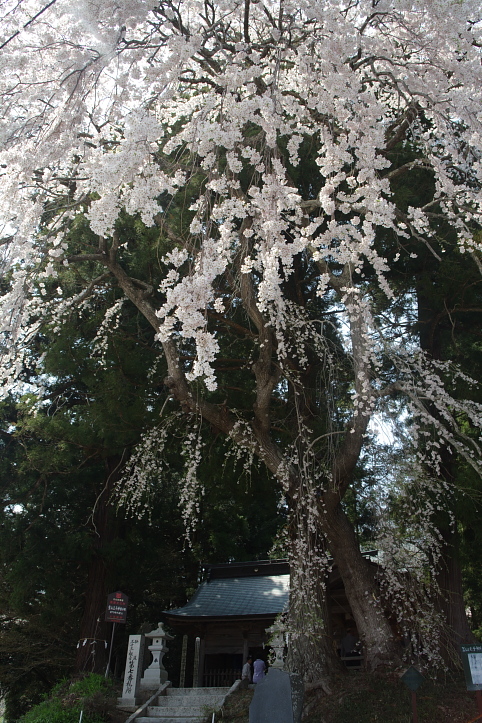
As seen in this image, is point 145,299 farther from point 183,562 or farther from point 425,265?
point 183,562

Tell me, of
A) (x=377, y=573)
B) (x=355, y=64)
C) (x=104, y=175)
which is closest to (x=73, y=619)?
(x=377, y=573)

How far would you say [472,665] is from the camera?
13.6 feet

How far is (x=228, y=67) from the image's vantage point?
4.16 m

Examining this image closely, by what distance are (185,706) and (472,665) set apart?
3.98m

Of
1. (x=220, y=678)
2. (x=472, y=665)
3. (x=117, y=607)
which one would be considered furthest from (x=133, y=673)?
(x=472, y=665)

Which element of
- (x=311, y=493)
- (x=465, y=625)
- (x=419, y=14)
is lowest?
(x=465, y=625)

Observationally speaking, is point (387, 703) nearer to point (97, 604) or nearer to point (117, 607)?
point (117, 607)

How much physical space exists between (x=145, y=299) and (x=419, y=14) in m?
3.80

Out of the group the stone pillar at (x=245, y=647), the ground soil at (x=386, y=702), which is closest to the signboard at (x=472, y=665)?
the ground soil at (x=386, y=702)

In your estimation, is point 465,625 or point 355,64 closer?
point 355,64

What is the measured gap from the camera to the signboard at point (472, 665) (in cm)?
409

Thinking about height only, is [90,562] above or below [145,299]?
below

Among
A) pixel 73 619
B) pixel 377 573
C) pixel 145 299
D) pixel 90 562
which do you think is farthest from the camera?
pixel 73 619

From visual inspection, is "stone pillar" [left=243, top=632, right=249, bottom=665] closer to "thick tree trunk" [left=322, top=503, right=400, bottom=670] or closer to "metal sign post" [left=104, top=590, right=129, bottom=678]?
"metal sign post" [left=104, top=590, right=129, bottom=678]
